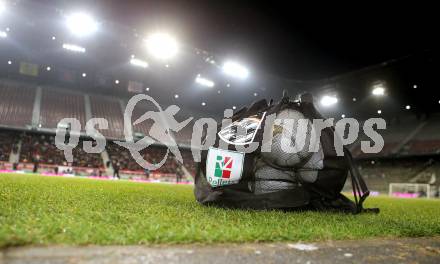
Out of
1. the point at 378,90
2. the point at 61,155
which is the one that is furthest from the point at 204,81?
the point at 378,90

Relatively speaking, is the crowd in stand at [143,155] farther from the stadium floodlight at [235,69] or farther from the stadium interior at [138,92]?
the stadium floodlight at [235,69]

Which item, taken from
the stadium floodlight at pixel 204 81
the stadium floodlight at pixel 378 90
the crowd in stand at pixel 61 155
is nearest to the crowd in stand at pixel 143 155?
the crowd in stand at pixel 61 155

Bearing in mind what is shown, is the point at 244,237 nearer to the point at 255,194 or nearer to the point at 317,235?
the point at 317,235

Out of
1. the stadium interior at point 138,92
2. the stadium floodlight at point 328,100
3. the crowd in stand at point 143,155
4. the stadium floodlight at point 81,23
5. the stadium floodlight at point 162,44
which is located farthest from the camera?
the stadium floodlight at point 328,100

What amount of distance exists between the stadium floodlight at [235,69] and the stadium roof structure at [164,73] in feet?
2.23

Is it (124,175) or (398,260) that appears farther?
(124,175)

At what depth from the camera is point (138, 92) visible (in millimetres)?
42031

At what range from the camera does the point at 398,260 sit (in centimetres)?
213

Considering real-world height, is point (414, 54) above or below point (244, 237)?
above

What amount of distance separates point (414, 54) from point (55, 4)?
2737 cm

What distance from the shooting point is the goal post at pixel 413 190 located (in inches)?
967

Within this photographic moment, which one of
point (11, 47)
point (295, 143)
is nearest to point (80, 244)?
point (295, 143)

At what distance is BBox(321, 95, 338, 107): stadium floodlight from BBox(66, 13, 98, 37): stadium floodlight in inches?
982

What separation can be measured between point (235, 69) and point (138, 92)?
14.7 metres
